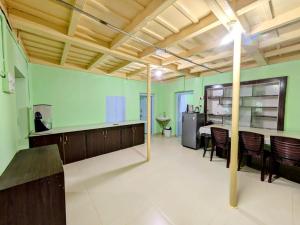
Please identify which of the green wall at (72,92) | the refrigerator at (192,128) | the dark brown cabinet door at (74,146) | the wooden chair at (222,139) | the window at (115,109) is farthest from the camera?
the window at (115,109)

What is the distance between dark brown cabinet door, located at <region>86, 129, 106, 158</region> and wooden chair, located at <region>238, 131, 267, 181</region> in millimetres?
3640

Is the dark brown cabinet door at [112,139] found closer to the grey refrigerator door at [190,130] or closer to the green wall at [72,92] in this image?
the green wall at [72,92]

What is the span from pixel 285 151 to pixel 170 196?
7.07ft

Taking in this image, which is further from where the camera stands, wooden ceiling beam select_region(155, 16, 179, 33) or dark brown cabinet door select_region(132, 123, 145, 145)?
dark brown cabinet door select_region(132, 123, 145, 145)

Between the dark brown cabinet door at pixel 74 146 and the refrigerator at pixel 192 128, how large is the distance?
327 centimetres

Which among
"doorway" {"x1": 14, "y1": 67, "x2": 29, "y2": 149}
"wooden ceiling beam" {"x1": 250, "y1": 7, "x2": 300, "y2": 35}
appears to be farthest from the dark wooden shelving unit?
"doorway" {"x1": 14, "y1": 67, "x2": 29, "y2": 149}

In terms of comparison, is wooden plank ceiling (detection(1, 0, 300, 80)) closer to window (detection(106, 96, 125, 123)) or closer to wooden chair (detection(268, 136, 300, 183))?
wooden chair (detection(268, 136, 300, 183))

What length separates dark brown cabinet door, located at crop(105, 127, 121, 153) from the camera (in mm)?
4457

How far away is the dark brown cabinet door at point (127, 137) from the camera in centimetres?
488

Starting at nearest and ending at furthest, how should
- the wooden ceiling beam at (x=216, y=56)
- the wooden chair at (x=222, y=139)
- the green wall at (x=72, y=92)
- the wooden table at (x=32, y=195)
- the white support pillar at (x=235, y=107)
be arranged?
1. the wooden table at (x=32, y=195)
2. the white support pillar at (x=235, y=107)
3. the wooden ceiling beam at (x=216, y=56)
4. the wooden chair at (x=222, y=139)
5. the green wall at (x=72, y=92)

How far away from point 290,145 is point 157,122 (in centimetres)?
525

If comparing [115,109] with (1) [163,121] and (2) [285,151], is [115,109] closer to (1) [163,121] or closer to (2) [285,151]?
(1) [163,121]

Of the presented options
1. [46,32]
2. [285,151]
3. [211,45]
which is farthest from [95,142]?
[285,151]

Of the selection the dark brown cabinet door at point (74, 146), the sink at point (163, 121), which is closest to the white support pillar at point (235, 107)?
the dark brown cabinet door at point (74, 146)
